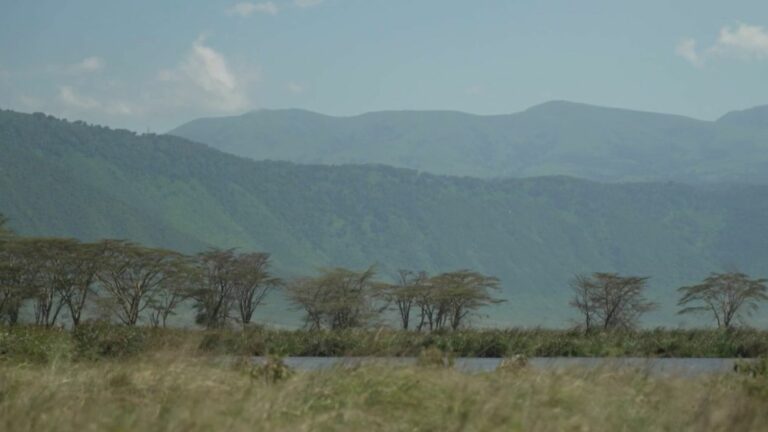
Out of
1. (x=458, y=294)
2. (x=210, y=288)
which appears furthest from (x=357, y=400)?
(x=210, y=288)

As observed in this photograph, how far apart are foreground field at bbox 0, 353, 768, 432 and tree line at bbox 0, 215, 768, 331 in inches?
2190

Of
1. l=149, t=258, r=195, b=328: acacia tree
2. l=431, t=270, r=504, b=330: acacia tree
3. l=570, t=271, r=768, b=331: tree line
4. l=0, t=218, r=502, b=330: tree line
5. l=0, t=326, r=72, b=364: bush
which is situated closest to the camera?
l=0, t=326, r=72, b=364: bush

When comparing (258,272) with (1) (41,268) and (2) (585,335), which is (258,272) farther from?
(2) (585,335)

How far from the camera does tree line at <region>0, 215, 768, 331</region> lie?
72062 mm

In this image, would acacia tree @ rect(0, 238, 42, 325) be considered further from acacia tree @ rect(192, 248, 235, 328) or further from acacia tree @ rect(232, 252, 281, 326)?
acacia tree @ rect(232, 252, 281, 326)

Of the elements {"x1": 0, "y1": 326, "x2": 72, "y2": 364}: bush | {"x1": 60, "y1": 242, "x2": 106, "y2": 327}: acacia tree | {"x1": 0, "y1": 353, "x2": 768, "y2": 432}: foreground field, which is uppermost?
{"x1": 60, "y1": 242, "x2": 106, "y2": 327}: acacia tree

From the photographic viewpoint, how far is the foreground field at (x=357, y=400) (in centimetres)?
1024

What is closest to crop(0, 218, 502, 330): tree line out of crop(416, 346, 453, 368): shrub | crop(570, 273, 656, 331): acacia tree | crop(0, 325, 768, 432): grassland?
crop(570, 273, 656, 331): acacia tree

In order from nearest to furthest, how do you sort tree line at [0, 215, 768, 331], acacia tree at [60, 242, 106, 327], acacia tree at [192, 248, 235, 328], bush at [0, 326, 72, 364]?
bush at [0, 326, 72, 364] < tree line at [0, 215, 768, 331] < acacia tree at [60, 242, 106, 327] < acacia tree at [192, 248, 235, 328]

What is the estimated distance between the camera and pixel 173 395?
1166 centimetres

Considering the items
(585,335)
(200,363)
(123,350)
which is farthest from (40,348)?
(585,335)

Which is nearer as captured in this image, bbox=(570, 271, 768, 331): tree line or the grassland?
the grassland

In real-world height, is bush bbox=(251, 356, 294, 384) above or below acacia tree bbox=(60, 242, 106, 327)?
below

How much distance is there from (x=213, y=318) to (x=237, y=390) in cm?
6563
